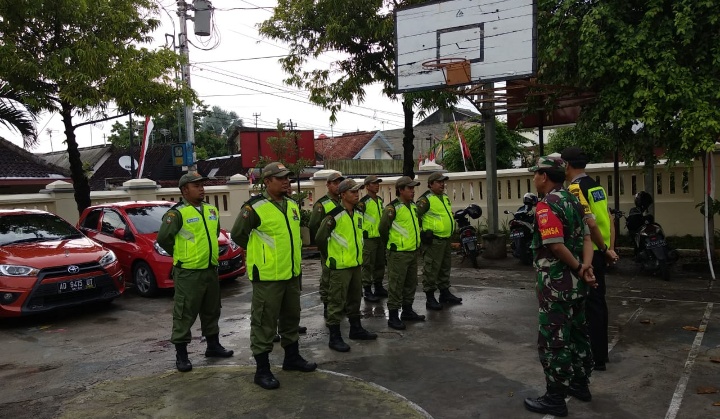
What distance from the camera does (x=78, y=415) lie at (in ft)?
14.9

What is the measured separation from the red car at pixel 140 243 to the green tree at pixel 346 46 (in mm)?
4772

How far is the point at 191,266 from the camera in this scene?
566cm

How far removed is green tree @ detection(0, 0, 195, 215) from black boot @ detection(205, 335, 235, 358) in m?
6.36

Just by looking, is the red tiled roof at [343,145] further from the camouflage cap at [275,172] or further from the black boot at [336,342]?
the camouflage cap at [275,172]

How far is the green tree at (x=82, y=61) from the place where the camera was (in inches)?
402

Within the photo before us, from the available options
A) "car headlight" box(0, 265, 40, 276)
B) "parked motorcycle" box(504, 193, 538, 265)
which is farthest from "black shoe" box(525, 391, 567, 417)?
"car headlight" box(0, 265, 40, 276)

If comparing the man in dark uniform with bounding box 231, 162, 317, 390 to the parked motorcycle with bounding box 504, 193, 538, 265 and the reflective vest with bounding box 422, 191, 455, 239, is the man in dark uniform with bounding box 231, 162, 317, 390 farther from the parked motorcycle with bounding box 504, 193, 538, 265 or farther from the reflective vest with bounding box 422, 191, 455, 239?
the parked motorcycle with bounding box 504, 193, 538, 265

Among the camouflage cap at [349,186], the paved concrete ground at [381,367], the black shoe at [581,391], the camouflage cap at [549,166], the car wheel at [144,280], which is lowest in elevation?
the paved concrete ground at [381,367]

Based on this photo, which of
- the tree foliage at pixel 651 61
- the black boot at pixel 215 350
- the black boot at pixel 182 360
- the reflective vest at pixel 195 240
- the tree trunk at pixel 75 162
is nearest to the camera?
the black boot at pixel 182 360

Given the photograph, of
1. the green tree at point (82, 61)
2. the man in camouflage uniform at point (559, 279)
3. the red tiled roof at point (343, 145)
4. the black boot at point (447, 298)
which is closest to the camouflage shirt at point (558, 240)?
the man in camouflage uniform at point (559, 279)

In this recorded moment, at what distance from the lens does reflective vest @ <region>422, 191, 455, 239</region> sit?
7.50 m

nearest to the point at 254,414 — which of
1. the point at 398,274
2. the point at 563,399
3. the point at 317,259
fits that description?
the point at 563,399

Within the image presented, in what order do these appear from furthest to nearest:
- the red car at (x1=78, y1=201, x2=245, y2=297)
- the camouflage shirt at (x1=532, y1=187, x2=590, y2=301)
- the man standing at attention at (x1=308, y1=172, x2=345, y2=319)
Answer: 1. the red car at (x1=78, y1=201, x2=245, y2=297)
2. the man standing at attention at (x1=308, y1=172, x2=345, y2=319)
3. the camouflage shirt at (x1=532, y1=187, x2=590, y2=301)

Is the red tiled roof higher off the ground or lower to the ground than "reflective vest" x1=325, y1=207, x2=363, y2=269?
higher
